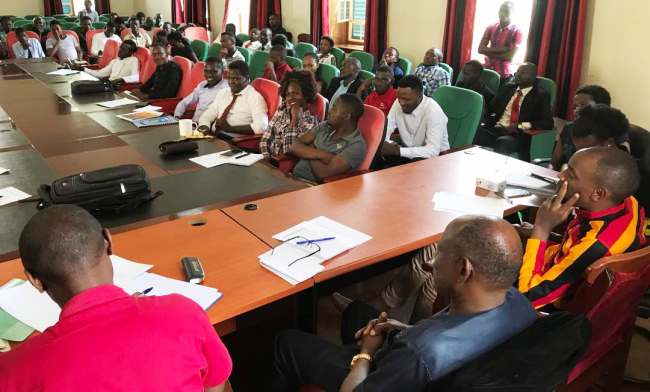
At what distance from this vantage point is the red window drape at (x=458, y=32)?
18.4ft

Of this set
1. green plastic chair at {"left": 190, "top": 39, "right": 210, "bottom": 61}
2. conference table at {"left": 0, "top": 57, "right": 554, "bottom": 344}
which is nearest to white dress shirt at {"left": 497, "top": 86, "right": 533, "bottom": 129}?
conference table at {"left": 0, "top": 57, "right": 554, "bottom": 344}

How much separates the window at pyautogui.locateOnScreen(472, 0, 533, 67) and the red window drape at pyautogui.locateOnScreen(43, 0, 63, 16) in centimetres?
1149

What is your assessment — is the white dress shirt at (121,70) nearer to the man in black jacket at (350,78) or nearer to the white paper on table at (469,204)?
the man in black jacket at (350,78)

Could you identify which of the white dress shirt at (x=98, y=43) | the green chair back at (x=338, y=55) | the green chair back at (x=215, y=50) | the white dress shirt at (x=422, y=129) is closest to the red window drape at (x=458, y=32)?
the green chair back at (x=338, y=55)

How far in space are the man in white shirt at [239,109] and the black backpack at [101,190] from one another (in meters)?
1.60

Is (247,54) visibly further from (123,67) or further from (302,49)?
(123,67)

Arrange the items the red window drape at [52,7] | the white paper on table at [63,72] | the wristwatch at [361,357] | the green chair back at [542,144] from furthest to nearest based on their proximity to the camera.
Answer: the red window drape at [52,7] → the white paper on table at [63,72] → the green chair back at [542,144] → the wristwatch at [361,357]

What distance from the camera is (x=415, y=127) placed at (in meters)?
3.59

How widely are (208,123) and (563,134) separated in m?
2.53

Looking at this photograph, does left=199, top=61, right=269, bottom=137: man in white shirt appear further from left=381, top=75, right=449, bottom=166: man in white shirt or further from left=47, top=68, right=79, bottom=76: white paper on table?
left=47, top=68, right=79, bottom=76: white paper on table

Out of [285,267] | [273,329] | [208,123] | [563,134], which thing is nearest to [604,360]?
[285,267]

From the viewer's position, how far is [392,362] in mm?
1221

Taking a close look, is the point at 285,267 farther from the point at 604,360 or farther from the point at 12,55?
the point at 12,55

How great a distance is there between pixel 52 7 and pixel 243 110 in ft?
38.6
